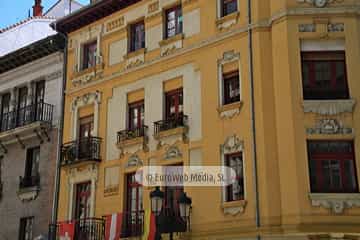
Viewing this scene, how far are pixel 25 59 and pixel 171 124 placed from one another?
377 inches

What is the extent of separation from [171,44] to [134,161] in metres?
4.26

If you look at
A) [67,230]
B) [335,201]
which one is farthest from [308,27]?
[67,230]

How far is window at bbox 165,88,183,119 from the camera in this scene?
19453mm

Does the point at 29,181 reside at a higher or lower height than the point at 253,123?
lower

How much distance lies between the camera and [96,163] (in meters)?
21.0

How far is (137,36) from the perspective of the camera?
21922 mm

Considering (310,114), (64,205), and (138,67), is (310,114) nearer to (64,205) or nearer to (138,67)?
(138,67)

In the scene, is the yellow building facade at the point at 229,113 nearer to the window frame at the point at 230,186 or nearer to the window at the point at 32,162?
the window frame at the point at 230,186

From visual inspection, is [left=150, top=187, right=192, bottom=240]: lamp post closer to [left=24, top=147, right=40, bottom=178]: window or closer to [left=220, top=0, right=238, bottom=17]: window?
[left=220, top=0, right=238, bottom=17]: window

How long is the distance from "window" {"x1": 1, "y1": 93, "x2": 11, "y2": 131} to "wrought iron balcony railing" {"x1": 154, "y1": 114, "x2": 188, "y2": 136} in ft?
28.8

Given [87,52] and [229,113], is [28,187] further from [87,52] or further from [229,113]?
[229,113]

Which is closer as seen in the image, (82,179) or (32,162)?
(82,179)

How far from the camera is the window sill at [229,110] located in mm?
17578

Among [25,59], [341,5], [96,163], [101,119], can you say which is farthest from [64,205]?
[341,5]
